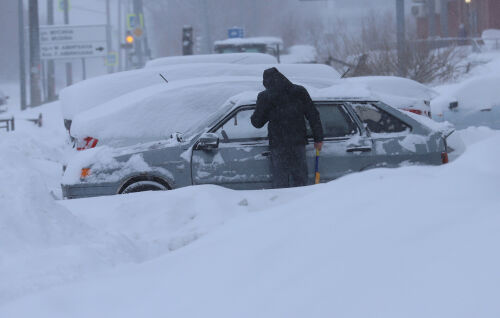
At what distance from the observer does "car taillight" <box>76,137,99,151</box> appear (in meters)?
9.30

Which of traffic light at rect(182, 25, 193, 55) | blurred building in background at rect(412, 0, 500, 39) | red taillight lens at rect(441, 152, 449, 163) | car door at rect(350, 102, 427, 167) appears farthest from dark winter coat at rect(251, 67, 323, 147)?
blurred building in background at rect(412, 0, 500, 39)

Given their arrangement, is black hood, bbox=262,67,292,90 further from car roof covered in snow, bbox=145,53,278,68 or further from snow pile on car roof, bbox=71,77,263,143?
car roof covered in snow, bbox=145,53,278,68

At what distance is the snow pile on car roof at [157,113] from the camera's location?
9328 mm

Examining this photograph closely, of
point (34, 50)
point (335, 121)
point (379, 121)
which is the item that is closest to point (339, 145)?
point (335, 121)

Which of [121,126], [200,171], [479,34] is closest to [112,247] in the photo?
[200,171]

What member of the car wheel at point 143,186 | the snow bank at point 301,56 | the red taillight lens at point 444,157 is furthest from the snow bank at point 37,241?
the snow bank at point 301,56

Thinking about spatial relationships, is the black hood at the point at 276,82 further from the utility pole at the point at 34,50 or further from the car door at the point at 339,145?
the utility pole at the point at 34,50

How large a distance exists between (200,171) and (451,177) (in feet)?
14.3

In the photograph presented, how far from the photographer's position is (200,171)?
7.91 m

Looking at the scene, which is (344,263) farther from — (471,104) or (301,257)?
(471,104)

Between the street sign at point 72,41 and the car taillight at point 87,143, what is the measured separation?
26697 millimetres

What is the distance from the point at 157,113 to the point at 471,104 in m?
4.99

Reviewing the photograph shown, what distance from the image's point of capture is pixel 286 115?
787 cm

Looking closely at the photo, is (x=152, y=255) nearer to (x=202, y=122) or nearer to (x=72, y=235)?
(x=72, y=235)
